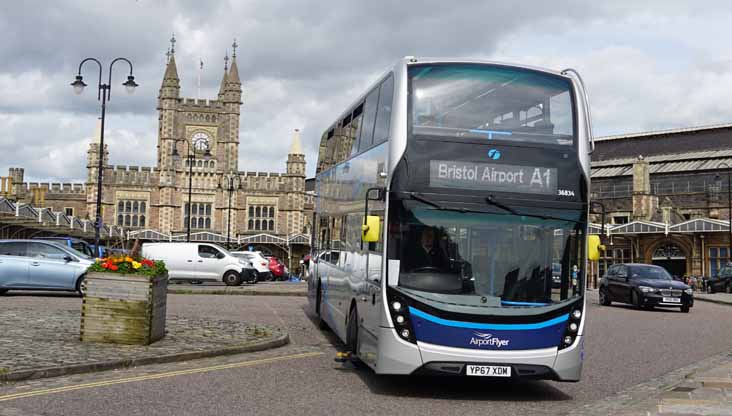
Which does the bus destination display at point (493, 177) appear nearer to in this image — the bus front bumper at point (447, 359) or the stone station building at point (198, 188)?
the bus front bumper at point (447, 359)

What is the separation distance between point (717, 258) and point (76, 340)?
52144 mm

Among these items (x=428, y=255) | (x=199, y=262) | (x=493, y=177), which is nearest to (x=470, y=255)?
(x=428, y=255)

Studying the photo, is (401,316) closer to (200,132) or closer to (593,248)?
(593,248)

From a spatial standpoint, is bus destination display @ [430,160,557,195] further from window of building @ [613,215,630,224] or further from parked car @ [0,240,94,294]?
window of building @ [613,215,630,224]

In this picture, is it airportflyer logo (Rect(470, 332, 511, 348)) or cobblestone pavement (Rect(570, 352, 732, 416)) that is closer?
cobblestone pavement (Rect(570, 352, 732, 416))

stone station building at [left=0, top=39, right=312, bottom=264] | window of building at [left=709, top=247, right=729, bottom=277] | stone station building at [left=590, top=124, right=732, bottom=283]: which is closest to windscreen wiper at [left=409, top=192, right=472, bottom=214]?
stone station building at [left=590, top=124, right=732, bottom=283]

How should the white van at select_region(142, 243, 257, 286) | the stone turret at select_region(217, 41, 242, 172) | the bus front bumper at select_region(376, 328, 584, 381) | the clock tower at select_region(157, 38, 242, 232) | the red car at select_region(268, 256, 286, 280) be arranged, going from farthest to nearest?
the stone turret at select_region(217, 41, 242, 172)
the clock tower at select_region(157, 38, 242, 232)
the red car at select_region(268, 256, 286, 280)
the white van at select_region(142, 243, 257, 286)
the bus front bumper at select_region(376, 328, 584, 381)

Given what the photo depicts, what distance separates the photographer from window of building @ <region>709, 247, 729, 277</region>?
182 ft

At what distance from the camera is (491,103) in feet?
31.0

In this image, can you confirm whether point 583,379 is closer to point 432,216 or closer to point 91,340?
point 432,216

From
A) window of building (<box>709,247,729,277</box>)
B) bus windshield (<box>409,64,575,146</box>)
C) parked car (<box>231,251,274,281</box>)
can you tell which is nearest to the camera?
bus windshield (<box>409,64,575,146</box>)

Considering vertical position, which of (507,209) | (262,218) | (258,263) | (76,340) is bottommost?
(76,340)

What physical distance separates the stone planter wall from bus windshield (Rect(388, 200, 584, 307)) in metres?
4.26

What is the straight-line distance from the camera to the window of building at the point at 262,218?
84688mm
